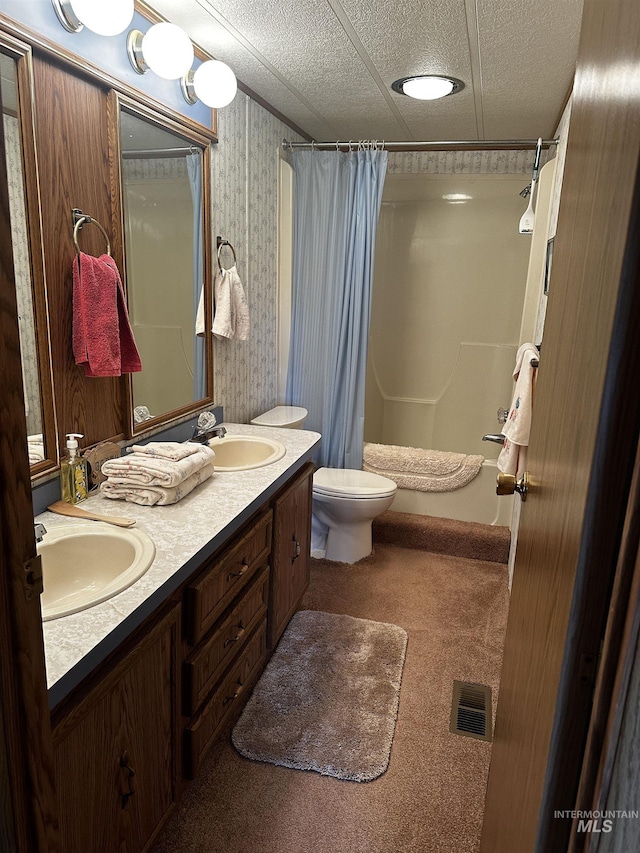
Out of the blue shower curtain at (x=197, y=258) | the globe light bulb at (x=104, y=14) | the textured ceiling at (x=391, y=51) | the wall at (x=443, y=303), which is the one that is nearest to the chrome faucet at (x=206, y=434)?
the blue shower curtain at (x=197, y=258)

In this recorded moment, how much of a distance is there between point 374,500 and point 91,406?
5.06ft

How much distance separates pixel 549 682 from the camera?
726 mm

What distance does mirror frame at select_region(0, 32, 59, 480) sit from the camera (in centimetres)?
140

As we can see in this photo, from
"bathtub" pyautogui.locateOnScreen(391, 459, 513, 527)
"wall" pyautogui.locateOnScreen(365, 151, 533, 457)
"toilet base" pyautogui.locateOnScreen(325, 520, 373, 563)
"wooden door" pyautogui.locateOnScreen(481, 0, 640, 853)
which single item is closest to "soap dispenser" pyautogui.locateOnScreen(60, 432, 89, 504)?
"wooden door" pyautogui.locateOnScreen(481, 0, 640, 853)

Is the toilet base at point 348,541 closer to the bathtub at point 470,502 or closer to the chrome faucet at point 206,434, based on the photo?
the bathtub at point 470,502

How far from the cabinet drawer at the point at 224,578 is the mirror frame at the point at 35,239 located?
21.2 inches

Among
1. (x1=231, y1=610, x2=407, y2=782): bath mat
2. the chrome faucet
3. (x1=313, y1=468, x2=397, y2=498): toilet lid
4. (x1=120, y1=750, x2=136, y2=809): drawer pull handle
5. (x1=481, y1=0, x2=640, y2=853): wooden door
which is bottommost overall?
(x1=231, y1=610, x2=407, y2=782): bath mat

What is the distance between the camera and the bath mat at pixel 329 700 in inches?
72.0

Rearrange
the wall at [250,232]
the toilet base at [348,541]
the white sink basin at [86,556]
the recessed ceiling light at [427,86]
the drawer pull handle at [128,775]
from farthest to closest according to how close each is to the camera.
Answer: the toilet base at [348,541] < the wall at [250,232] < the recessed ceiling light at [427,86] < the white sink basin at [86,556] < the drawer pull handle at [128,775]

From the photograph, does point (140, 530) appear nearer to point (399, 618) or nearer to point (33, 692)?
point (33, 692)

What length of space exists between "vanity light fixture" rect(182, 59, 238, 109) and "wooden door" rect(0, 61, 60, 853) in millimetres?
1653

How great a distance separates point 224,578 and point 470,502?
2134mm

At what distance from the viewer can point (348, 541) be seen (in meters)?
3.08

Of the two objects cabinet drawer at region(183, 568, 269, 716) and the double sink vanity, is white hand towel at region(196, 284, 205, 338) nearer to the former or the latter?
the double sink vanity
